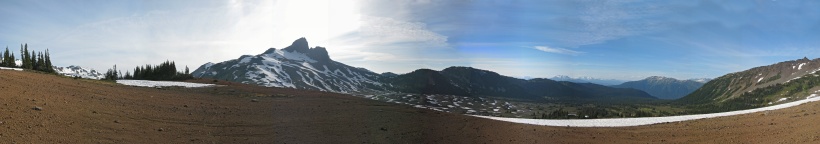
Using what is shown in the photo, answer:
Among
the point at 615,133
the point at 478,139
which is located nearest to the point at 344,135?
the point at 478,139

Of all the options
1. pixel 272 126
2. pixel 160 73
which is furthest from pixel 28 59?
pixel 272 126

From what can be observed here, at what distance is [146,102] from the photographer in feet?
105

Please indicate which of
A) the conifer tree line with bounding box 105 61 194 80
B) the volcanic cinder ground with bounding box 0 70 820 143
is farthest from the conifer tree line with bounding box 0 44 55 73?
the volcanic cinder ground with bounding box 0 70 820 143

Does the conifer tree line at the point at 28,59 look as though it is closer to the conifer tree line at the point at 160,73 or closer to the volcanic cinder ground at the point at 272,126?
the conifer tree line at the point at 160,73

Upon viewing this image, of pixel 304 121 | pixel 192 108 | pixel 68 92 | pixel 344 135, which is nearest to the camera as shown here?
pixel 344 135

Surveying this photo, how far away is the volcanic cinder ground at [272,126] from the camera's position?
20.8 metres

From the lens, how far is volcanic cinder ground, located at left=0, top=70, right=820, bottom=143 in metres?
20.8

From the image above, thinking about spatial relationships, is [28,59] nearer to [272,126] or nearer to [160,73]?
[160,73]

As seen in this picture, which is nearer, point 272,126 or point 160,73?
point 272,126

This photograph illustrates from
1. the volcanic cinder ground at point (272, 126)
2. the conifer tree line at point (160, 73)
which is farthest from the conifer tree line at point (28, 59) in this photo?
the volcanic cinder ground at point (272, 126)

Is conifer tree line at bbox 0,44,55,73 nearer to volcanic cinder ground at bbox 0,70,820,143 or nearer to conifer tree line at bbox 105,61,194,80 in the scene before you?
conifer tree line at bbox 105,61,194,80

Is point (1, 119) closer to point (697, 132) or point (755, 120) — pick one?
point (697, 132)

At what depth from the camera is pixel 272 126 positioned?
24.7 m

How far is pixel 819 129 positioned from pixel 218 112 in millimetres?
34635
